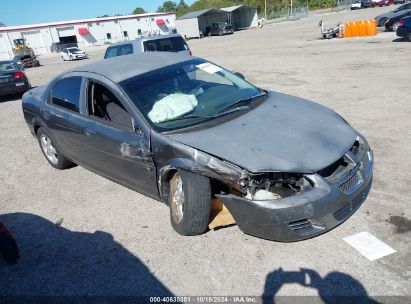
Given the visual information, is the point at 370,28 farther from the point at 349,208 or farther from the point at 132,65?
the point at 349,208

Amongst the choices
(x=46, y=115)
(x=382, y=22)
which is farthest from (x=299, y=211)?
(x=382, y=22)

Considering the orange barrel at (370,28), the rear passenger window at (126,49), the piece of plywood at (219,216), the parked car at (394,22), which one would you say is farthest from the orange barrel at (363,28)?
the piece of plywood at (219,216)

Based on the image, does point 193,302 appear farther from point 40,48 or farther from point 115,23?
point 115,23

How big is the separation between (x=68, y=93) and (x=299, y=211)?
3337mm

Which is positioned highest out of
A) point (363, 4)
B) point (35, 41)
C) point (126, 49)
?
point (126, 49)

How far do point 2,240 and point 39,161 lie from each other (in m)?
3.03

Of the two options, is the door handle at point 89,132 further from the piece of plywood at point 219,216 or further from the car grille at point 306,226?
the car grille at point 306,226

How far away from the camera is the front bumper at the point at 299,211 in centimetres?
291

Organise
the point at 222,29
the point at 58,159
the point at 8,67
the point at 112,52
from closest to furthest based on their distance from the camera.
Answer: 1. the point at 58,159
2. the point at 112,52
3. the point at 8,67
4. the point at 222,29

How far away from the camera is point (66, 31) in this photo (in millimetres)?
62469

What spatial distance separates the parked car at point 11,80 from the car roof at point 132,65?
978 centimetres

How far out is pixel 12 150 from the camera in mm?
7016

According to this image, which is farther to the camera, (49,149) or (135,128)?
(49,149)

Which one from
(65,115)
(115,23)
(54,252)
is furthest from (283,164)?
(115,23)
